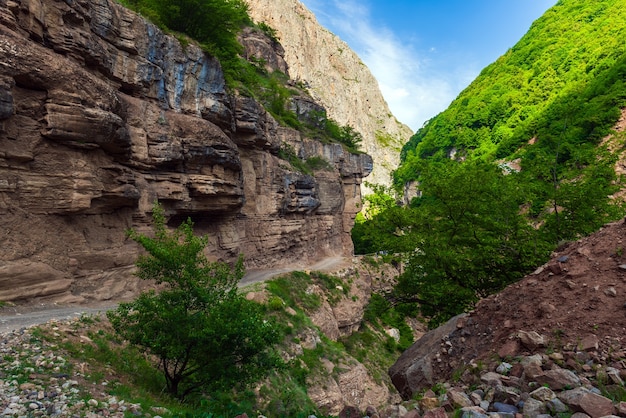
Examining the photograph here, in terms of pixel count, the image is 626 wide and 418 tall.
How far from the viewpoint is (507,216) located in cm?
1297

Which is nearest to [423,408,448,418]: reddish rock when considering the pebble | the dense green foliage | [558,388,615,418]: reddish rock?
[558,388,615,418]: reddish rock

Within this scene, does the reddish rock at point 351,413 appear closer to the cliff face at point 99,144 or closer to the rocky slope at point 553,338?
the rocky slope at point 553,338

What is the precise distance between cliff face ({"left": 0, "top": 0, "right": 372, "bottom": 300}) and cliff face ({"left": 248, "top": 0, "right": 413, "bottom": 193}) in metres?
90.2

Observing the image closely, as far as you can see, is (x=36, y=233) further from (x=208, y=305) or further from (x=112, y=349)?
(x=208, y=305)

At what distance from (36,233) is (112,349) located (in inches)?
297

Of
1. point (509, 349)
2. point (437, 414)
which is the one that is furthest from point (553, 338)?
point (437, 414)

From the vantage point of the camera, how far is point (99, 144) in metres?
16.9

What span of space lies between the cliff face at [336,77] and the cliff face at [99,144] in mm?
90194

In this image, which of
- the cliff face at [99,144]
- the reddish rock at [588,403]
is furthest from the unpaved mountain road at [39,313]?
the reddish rock at [588,403]

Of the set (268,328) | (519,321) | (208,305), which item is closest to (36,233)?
(208,305)

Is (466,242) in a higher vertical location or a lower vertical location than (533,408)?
higher

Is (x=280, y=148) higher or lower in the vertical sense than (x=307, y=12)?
lower

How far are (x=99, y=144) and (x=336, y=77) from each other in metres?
133

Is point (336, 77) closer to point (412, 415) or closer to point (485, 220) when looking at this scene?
point (485, 220)
